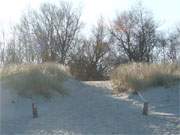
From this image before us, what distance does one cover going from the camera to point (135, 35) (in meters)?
47.1

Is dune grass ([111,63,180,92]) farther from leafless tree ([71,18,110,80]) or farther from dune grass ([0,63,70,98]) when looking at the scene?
leafless tree ([71,18,110,80])

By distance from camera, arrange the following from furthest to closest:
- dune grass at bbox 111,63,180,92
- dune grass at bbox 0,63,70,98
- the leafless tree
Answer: the leafless tree → dune grass at bbox 111,63,180,92 → dune grass at bbox 0,63,70,98

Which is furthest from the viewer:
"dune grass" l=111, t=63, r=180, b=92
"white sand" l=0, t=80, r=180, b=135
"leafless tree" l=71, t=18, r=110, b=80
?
"leafless tree" l=71, t=18, r=110, b=80

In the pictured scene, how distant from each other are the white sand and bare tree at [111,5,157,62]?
27.2 metres

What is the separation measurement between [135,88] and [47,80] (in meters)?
3.20

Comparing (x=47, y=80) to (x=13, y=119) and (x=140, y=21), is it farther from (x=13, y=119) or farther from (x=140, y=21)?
(x=140, y=21)

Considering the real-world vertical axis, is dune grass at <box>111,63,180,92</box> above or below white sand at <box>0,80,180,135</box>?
above

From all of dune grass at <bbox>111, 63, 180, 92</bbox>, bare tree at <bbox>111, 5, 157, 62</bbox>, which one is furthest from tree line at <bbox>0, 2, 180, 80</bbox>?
dune grass at <bbox>111, 63, 180, 92</bbox>

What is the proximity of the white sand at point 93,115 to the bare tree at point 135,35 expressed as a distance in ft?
89.4

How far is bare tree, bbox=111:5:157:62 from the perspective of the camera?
46.5 m

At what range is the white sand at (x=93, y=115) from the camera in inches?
466

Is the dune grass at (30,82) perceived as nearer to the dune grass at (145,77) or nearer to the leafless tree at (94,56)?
the dune grass at (145,77)

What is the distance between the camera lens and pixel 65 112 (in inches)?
582

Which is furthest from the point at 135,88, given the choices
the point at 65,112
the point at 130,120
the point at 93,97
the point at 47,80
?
the point at 130,120
